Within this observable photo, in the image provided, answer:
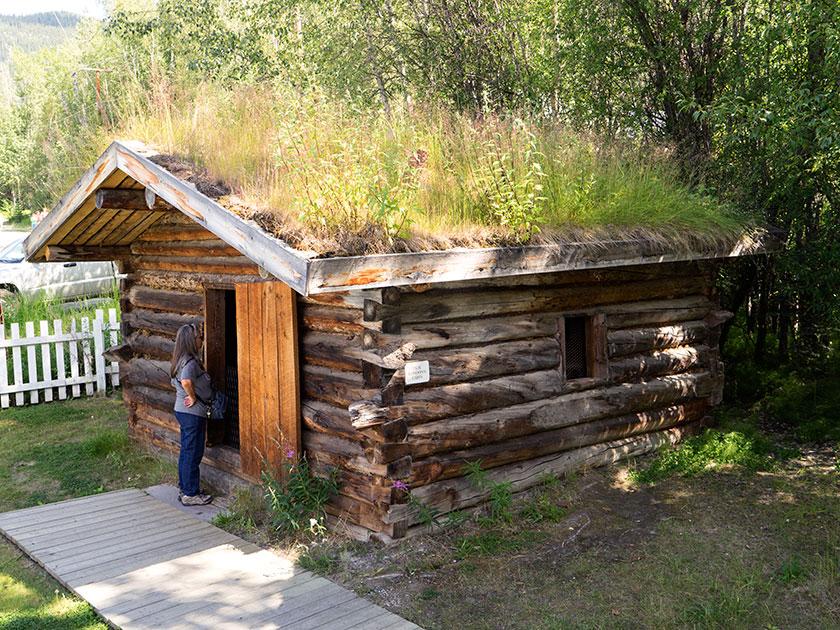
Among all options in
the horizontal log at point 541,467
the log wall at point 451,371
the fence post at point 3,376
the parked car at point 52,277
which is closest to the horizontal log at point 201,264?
the log wall at point 451,371

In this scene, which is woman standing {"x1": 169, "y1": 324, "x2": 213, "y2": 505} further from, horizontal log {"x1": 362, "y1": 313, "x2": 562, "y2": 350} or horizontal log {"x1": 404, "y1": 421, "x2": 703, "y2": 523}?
horizontal log {"x1": 404, "y1": 421, "x2": 703, "y2": 523}

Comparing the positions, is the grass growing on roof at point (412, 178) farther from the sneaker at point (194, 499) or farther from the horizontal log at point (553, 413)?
the sneaker at point (194, 499)

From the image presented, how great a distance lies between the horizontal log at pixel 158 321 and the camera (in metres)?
8.30

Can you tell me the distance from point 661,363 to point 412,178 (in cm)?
419

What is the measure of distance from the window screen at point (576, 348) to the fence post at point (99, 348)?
8.15 m

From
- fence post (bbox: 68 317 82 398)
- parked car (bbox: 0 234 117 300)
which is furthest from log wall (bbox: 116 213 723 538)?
parked car (bbox: 0 234 117 300)

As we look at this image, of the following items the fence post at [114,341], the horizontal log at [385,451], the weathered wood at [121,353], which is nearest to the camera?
→ the horizontal log at [385,451]

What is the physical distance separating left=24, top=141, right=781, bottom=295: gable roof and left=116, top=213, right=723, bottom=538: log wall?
42cm

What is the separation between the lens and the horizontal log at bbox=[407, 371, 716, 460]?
630 cm

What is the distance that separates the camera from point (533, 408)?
7059 mm

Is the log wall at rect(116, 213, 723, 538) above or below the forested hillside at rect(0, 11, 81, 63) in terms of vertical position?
below

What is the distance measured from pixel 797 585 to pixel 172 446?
21.9 ft

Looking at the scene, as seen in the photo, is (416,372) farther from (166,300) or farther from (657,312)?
(166,300)

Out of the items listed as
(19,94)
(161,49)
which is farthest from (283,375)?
(19,94)
